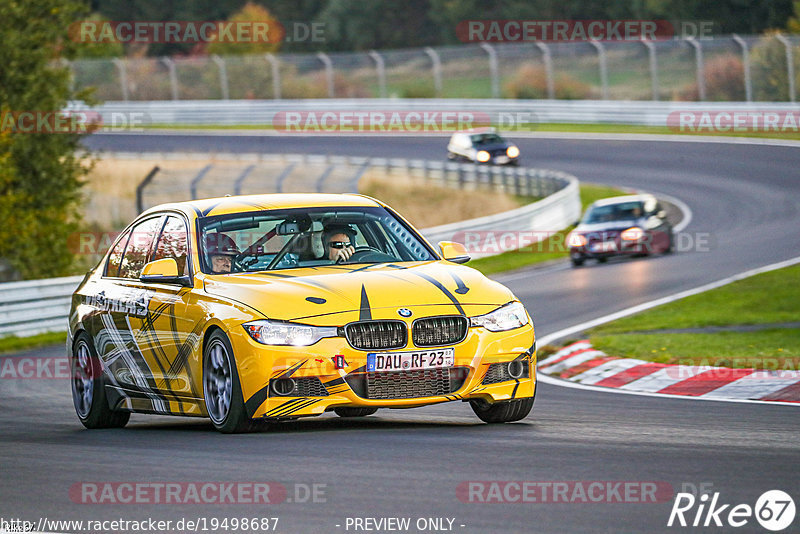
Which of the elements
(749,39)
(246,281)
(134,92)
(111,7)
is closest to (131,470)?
(246,281)

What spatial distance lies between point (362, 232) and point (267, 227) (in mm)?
663

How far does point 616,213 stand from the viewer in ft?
90.6

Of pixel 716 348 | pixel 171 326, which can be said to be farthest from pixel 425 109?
pixel 171 326

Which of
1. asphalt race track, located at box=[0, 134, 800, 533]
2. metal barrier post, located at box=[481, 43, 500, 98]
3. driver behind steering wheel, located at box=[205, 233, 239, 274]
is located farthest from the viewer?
metal barrier post, located at box=[481, 43, 500, 98]

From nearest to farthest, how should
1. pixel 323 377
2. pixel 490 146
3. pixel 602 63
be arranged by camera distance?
pixel 323 377, pixel 490 146, pixel 602 63

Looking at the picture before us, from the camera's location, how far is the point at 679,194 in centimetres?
3806

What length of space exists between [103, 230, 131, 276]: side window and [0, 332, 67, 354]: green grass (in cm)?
907

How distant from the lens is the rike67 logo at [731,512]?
5.66 meters

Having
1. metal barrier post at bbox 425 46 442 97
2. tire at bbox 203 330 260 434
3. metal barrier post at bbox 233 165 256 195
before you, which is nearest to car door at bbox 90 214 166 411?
tire at bbox 203 330 260 434

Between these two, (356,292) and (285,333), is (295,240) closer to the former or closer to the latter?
(356,292)

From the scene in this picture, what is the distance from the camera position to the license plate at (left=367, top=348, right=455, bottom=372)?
329 inches

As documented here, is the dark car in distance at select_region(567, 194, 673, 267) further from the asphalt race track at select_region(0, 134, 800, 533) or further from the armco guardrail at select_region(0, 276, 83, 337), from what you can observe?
the asphalt race track at select_region(0, 134, 800, 533)

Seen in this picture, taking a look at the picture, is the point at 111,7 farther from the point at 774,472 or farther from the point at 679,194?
the point at 774,472

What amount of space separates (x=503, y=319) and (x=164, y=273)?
2222 mm
